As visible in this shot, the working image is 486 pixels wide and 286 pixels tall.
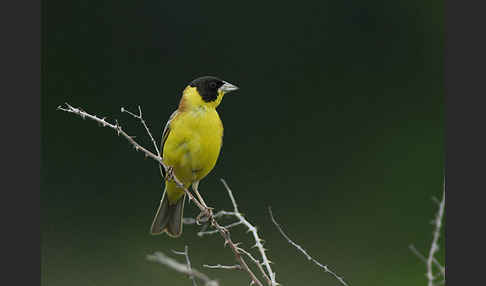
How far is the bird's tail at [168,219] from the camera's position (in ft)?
11.8

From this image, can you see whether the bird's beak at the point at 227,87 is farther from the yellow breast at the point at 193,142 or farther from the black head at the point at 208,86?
the yellow breast at the point at 193,142

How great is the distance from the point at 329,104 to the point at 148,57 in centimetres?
150

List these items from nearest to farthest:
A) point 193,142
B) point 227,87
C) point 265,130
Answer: point 193,142 → point 227,87 → point 265,130

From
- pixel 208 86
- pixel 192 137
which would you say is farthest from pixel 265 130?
pixel 192 137

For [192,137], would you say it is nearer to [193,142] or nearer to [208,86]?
[193,142]

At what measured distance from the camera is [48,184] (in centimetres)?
396

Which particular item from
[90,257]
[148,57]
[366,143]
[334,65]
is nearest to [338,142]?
[366,143]

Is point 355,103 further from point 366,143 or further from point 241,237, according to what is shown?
point 241,237

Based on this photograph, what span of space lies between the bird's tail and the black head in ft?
2.07

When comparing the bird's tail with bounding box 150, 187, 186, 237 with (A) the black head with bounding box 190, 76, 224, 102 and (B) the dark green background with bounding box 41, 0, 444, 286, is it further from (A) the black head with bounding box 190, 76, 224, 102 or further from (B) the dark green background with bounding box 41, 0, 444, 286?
(A) the black head with bounding box 190, 76, 224, 102

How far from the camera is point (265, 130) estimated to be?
471cm

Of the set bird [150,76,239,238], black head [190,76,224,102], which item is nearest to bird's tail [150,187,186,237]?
bird [150,76,239,238]

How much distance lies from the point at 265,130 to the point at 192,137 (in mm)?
1434

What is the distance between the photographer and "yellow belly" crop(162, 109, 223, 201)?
335 cm
